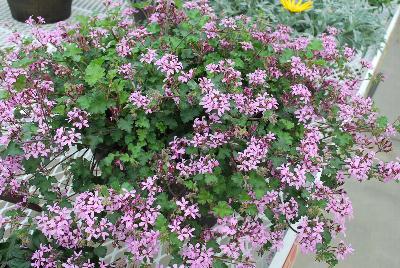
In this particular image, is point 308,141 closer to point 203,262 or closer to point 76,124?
point 203,262

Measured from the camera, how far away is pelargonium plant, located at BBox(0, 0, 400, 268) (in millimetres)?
823

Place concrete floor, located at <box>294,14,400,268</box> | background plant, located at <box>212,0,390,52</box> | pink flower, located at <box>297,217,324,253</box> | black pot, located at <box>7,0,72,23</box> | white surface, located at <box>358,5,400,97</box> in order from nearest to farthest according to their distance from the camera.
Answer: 1. pink flower, located at <box>297,217,324,253</box>
2. white surface, located at <box>358,5,400,97</box>
3. concrete floor, located at <box>294,14,400,268</box>
4. background plant, located at <box>212,0,390,52</box>
5. black pot, located at <box>7,0,72,23</box>

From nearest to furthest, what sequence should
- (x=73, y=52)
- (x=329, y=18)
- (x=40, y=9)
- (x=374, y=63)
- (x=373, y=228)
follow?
(x=73, y=52) < (x=374, y=63) < (x=373, y=228) < (x=329, y=18) < (x=40, y=9)

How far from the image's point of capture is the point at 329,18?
7.97 ft

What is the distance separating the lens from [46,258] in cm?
83

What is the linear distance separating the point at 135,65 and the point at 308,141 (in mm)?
415

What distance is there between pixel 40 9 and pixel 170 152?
7.34 ft

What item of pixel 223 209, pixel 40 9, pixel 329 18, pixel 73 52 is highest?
pixel 73 52

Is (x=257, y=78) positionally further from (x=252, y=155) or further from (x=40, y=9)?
(x=40, y=9)

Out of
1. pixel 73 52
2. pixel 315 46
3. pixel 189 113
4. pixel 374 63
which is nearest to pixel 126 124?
pixel 189 113

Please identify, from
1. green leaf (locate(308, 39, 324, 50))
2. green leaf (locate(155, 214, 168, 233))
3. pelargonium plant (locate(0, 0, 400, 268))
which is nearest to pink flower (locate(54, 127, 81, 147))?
pelargonium plant (locate(0, 0, 400, 268))

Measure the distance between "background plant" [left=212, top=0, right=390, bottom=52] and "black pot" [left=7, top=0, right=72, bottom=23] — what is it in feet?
3.31

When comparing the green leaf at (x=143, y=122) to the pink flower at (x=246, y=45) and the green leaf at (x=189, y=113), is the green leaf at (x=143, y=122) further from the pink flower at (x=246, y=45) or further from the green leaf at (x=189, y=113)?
the pink flower at (x=246, y=45)

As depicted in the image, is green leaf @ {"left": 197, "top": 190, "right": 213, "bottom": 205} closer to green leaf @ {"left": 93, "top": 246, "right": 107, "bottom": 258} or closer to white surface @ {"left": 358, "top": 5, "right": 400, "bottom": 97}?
green leaf @ {"left": 93, "top": 246, "right": 107, "bottom": 258}
